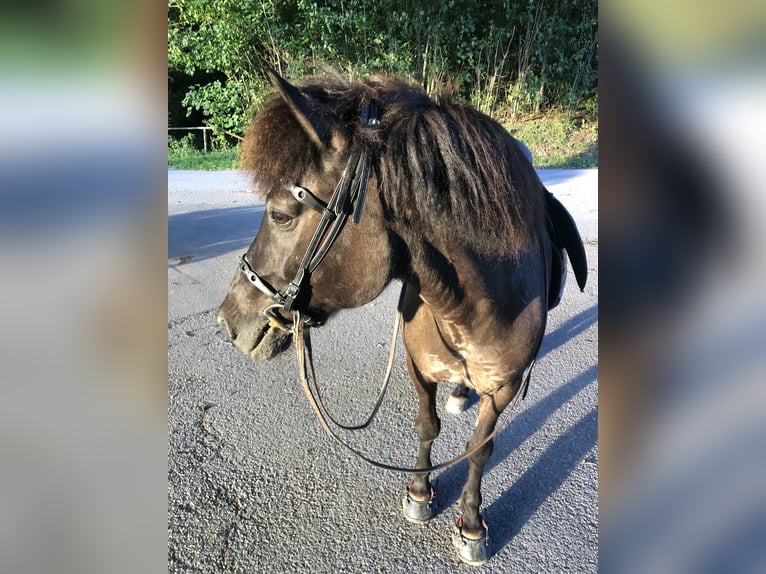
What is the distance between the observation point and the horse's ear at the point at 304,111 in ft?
3.92

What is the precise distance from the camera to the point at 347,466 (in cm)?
257

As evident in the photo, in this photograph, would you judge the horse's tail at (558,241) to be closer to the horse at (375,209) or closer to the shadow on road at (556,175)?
the horse at (375,209)

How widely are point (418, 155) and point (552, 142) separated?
11187 mm

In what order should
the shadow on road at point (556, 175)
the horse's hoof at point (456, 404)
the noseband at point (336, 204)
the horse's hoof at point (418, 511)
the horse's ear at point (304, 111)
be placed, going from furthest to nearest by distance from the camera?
1. the shadow on road at point (556, 175)
2. the horse's hoof at point (456, 404)
3. the horse's hoof at point (418, 511)
4. the noseband at point (336, 204)
5. the horse's ear at point (304, 111)

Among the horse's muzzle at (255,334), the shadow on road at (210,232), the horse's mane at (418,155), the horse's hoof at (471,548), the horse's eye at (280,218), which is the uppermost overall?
the horse's mane at (418,155)

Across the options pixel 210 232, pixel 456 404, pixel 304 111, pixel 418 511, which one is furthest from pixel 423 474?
pixel 210 232

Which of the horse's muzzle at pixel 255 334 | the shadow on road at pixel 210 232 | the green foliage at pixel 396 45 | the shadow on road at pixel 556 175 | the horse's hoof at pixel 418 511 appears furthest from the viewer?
the green foliage at pixel 396 45

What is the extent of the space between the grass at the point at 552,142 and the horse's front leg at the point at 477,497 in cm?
949

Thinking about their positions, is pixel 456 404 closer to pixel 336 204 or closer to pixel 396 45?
pixel 336 204

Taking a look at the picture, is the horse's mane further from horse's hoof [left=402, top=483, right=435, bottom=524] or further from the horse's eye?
horse's hoof [left=402, top=483, right=435, bottom=524]

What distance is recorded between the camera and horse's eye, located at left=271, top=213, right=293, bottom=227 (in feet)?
4.61

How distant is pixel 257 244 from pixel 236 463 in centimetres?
163

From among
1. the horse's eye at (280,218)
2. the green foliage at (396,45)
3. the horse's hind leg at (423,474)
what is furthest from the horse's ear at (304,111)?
the green foliage at (396,45)
